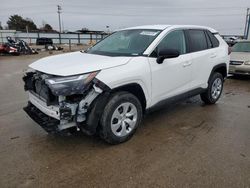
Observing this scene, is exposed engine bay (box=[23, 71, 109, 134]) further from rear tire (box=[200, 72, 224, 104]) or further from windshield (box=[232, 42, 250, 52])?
windshield (box=[232, 42, 250, 52])

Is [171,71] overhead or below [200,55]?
below

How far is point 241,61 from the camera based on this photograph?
8.68 m

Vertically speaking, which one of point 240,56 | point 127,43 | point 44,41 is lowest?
point 240,56

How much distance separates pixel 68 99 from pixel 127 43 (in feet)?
5.46

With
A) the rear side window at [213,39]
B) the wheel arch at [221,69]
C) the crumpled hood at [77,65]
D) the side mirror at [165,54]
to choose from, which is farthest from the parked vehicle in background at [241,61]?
the crumpled hood at [77,65]

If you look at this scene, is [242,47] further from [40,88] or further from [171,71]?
[40,88]

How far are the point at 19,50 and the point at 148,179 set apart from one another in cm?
1827

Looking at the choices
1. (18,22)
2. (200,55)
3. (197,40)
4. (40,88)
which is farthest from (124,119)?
(18,22)

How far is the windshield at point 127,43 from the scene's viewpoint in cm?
384

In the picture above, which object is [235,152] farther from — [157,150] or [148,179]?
[148,179]

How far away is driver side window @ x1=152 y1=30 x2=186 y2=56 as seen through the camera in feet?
12.9

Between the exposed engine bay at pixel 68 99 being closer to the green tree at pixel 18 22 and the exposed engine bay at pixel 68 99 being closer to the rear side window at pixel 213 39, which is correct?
the rear side window at pixel 213 39

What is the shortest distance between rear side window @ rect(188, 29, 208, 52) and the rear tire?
77cm

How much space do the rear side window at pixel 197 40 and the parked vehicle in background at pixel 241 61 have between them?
14.3ft
